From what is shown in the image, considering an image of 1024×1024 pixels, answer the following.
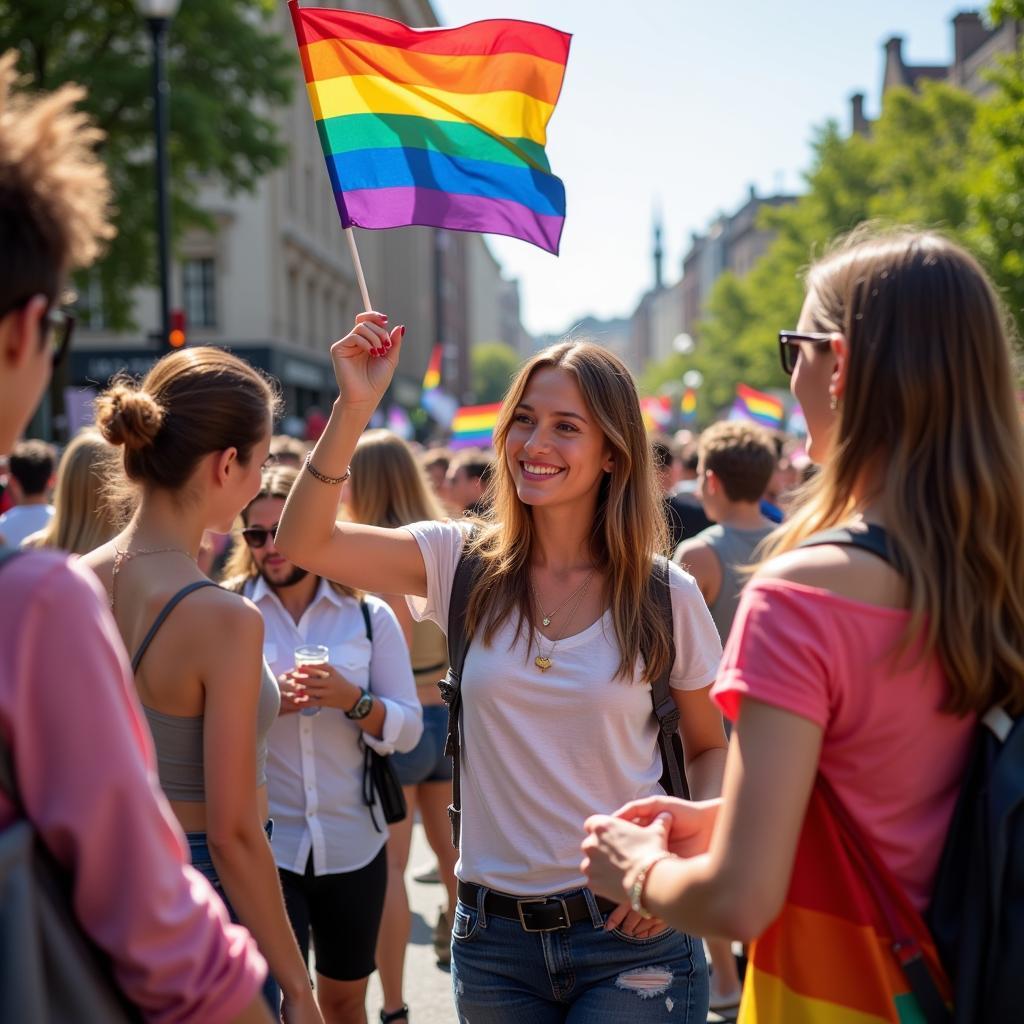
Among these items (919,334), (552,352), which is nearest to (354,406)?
(552,352)

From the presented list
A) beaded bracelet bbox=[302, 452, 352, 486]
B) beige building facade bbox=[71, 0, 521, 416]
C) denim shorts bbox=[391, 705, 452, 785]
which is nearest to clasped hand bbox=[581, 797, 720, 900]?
beaded bracelet bbox=[302, 452, 352, 486]

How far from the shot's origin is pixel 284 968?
271 cm

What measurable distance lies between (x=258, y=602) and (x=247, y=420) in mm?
1554

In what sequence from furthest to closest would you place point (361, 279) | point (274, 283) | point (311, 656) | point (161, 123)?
point (274, 283), point (161, 123), point (311, 656), point (361, 279)

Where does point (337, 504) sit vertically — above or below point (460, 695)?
above

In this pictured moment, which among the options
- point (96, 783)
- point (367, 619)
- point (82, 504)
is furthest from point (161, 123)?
point (96, 783)

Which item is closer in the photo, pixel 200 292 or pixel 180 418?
pixel 180 418

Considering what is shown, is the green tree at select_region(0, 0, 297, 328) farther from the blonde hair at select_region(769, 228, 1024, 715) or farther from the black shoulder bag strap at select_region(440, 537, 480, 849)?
the blonde hair at select_region(769, 228, 1024, 715)

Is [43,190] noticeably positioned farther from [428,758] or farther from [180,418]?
[428,758]

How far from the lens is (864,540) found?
187cm

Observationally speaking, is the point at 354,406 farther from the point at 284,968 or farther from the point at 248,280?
the point at 248,280

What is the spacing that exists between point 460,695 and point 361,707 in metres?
1.23

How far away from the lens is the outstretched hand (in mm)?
3047

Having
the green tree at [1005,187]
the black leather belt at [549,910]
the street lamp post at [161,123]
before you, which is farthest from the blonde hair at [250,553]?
the green tree at [1005,187]
